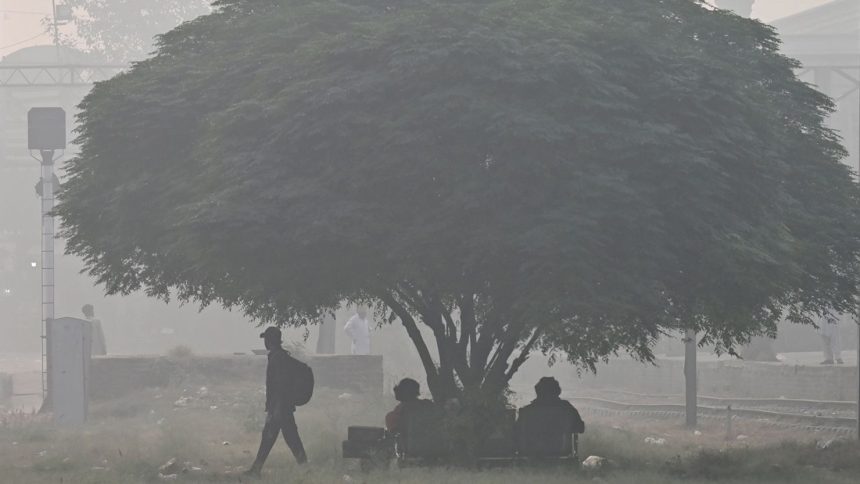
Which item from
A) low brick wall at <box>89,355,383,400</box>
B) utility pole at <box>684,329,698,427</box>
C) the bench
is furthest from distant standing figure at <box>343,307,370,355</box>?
the bench

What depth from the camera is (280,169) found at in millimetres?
15234

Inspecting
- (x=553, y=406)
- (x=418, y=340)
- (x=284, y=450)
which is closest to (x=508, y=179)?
(x=553, y=406)

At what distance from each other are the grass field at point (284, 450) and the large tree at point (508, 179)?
5.14ft

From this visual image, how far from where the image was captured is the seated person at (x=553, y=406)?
16328mm

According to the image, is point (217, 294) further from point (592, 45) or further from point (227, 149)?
point (592, 45)

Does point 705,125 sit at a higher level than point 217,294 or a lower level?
higher

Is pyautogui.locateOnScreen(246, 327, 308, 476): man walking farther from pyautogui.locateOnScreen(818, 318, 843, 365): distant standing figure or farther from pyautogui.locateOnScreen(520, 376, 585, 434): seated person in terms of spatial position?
pyautogui.locateOnScreen(818, 318, 843, 365): distant standing figure

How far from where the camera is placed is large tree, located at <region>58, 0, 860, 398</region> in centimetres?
1466

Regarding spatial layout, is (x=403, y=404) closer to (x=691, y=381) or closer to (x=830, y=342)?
(x=691, y=381)

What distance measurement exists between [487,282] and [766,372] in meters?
17.6

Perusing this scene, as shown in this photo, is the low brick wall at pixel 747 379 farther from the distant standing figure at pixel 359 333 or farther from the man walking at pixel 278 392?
the man walking at pixel 278 392

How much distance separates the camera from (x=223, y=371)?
29.7 m

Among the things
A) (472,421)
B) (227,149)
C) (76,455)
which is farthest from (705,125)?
(76,455)

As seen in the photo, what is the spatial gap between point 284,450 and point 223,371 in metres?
10.1
